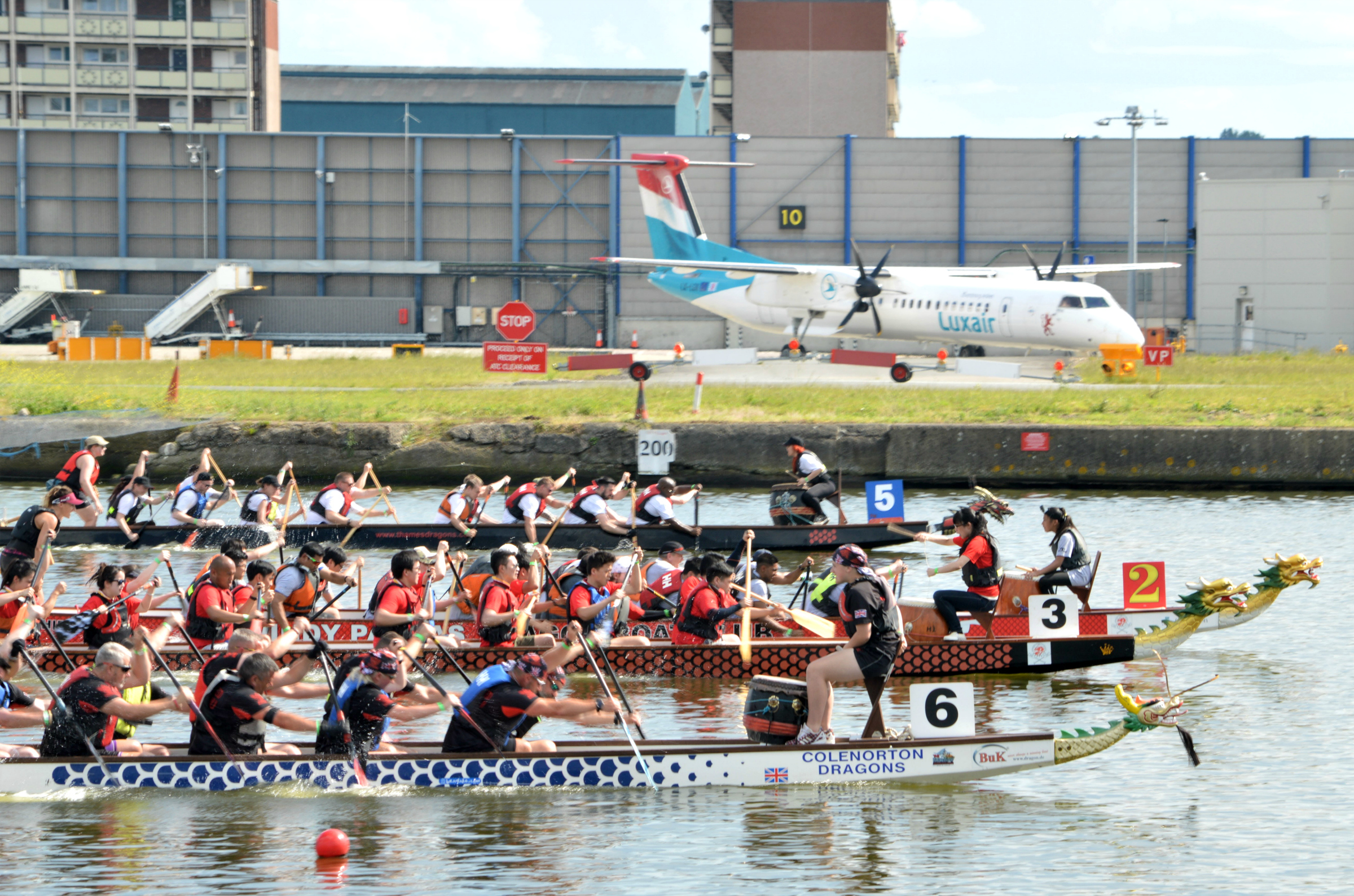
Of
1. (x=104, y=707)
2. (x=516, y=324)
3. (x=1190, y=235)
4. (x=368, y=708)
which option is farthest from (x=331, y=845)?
(x=1190, y=235)

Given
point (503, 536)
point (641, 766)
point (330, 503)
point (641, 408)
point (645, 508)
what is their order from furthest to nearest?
1. point (641, 408)
2. point (503, 536)
3. point (645, 508)
4. point (330, 503)
5. point (641, 766)

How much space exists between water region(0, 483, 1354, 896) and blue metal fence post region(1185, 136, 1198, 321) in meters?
50.9

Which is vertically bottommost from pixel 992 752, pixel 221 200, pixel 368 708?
pixel 992 752

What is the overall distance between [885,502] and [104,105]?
7039 centimetres

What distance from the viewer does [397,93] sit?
9206cm

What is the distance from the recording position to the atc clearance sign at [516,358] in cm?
3700

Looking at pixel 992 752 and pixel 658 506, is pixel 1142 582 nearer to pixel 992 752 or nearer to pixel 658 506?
pixel 992 752

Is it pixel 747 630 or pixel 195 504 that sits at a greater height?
pixel 195 504

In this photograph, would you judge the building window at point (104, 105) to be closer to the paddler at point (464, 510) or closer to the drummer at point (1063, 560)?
the paddler at point (464, 510)

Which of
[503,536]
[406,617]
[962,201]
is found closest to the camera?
[406,617]

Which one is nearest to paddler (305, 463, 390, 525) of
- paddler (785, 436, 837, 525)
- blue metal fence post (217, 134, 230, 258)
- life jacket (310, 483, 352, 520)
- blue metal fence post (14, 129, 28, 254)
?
life jacket (310, 483, 352, 520)

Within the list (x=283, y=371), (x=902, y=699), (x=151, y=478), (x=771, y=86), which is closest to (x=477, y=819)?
(x=902, y=699)

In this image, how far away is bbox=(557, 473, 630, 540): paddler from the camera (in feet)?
66.5

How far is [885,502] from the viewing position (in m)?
21.8
